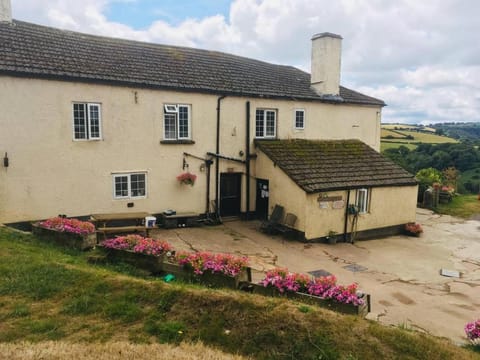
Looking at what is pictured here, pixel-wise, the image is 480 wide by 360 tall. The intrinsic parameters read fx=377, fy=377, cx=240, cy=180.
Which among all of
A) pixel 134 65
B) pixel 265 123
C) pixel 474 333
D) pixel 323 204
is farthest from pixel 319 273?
pixel 134 65

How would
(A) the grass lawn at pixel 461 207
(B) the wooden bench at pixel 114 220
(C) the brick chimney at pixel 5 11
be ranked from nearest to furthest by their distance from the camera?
1. (B) the wooden bench at pixel 114 220
2. (C) the brick chimney at pixel 5 11
3. (A) the grass lawn at pixel 461 207

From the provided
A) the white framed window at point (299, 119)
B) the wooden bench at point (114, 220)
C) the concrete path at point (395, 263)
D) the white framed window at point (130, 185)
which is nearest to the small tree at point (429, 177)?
the concrete path at point (395, 263)

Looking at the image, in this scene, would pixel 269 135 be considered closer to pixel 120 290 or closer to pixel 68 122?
pixel 68 122

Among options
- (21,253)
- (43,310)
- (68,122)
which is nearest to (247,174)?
(68,122)

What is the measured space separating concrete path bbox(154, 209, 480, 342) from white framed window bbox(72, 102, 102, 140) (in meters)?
4.63

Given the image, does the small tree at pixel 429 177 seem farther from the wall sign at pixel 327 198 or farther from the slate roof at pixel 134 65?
the wall sign at pixel 327 198

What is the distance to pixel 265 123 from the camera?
18766 mm

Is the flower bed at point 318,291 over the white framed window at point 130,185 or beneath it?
beneath

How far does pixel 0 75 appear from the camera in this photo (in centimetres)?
1240

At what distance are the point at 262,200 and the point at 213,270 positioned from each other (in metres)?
10.2

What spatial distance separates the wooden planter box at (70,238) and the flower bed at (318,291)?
5607 millimetres

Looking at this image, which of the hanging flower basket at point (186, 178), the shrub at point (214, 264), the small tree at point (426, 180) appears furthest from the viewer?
the small tree at point (426, 180)

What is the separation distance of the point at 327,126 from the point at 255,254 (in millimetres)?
10454

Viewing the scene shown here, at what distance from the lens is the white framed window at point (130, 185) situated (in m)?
15.1
